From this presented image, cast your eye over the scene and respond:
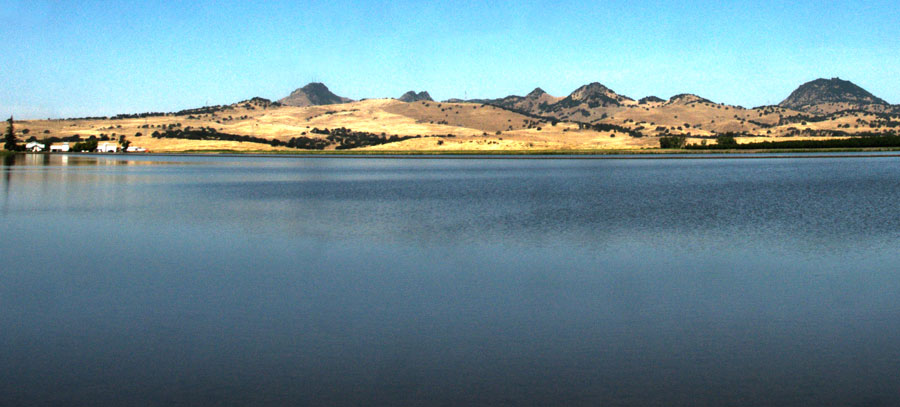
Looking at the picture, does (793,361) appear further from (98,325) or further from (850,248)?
(850,248)

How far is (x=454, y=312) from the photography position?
54.2 ft

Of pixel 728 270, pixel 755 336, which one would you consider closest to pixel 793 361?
pixel 755 336

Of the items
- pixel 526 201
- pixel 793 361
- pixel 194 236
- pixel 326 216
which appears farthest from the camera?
pixel 526 201

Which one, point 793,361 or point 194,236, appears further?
point 194,236

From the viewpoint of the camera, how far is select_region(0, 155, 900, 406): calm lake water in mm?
11555

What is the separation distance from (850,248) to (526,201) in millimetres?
23787

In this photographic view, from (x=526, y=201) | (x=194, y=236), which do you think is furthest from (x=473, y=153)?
(x=194, y=236)

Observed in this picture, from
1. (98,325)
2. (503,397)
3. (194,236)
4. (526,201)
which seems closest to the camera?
(503,397)

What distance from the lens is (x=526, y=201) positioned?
47.9 meters

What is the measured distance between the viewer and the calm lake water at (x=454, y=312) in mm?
11555

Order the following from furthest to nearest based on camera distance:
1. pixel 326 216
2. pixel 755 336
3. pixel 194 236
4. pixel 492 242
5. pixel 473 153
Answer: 1. pixel 473 153
2. pixel 326 216
3. pixel 194 236
4. pixel 492 242
5. pixel 755 336

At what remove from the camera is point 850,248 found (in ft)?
84.8

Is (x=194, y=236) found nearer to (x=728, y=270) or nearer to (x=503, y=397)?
(x=728, y=270)

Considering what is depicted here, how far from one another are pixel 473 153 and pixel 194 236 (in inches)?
6659
